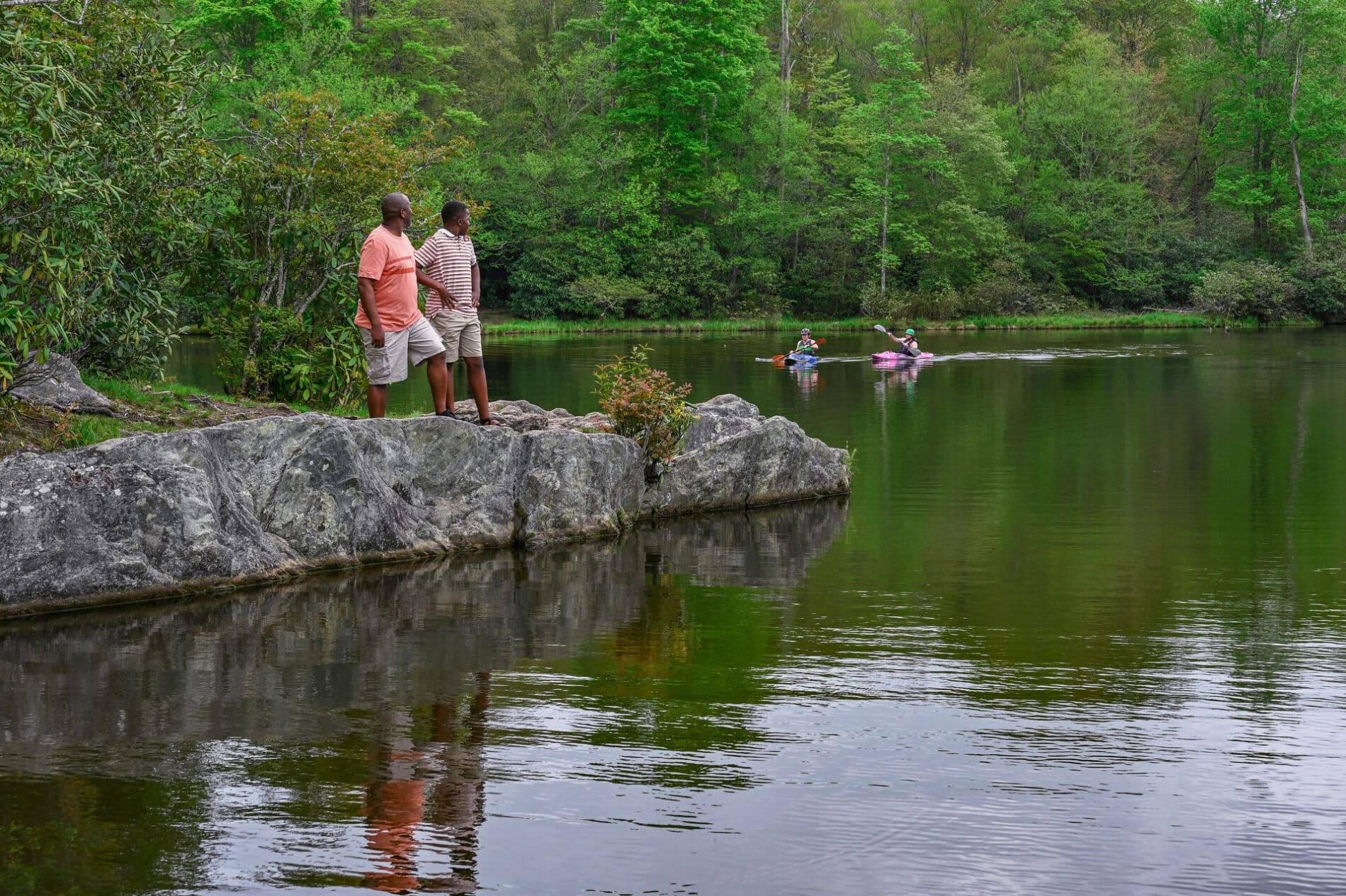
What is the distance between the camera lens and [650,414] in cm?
1337

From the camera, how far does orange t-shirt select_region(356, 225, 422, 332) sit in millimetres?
11297

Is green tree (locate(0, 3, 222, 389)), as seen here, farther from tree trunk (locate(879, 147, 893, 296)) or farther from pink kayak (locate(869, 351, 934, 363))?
tree trunk (locate(879, 147, 893, 296))

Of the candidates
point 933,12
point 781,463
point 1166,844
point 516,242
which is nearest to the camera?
point 1166,844

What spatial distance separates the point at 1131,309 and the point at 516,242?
2907cm

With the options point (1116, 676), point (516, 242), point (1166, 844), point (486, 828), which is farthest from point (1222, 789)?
point (516, 242)

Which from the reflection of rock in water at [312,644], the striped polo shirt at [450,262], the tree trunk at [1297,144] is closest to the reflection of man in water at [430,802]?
the reflection of rock in water at [312,644]

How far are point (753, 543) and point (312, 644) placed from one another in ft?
16.3

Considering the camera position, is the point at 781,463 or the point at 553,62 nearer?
the point at 781,463

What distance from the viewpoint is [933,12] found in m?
82.2

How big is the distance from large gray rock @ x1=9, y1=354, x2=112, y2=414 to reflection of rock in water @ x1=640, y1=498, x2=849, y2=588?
15.7 feet

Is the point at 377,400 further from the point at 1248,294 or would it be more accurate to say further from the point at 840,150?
the point at 840,150

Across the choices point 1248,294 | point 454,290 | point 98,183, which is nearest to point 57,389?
point 98,183

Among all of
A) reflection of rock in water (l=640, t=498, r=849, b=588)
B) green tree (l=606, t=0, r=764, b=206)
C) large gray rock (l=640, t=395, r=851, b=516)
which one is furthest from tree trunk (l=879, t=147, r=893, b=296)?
reflection of rock in water (l=640, t=498, r=849, b=588)

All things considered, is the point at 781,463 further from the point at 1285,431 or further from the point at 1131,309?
the point at 1131,309
